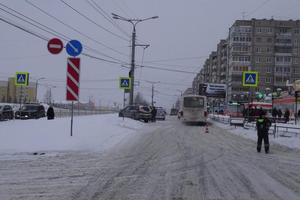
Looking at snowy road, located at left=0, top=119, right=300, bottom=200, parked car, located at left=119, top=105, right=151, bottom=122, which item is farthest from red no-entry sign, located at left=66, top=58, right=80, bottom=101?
parked car, located at left=119, top=105, right=151, bottom=122

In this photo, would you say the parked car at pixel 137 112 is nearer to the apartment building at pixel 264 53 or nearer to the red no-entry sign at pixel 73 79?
the red no-entry sign at pixel 73 79

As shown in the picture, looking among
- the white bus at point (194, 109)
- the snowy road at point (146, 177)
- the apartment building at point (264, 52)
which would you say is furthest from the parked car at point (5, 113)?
the apartment building at point (264, 52)

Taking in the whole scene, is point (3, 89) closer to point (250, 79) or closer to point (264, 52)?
point (264, 52)

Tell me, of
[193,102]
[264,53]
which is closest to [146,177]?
[193,102]

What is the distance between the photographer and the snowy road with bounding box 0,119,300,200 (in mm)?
8664

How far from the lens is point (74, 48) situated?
16.6 meters

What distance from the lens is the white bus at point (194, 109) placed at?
44.9 meters

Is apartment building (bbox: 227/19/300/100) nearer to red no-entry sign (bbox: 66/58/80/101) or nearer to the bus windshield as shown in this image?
the bus windshield

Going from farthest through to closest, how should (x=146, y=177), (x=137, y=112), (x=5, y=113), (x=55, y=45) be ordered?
(x=137, y=112) < (x=5, y=113) < (x=55, y=45) < (x=146, y=177)

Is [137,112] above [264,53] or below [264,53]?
below

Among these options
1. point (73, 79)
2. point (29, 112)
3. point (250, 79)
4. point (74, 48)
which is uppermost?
point (250, 79)

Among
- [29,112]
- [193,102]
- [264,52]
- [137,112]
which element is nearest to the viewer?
[193,102]

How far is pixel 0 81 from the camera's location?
13550 centimetres

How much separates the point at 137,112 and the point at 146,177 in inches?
1426
